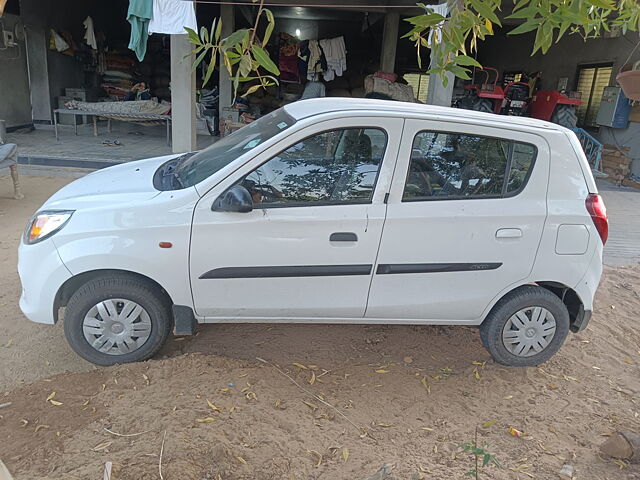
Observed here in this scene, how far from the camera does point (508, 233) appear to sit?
10.9 ft

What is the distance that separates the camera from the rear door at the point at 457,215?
3.25 meters

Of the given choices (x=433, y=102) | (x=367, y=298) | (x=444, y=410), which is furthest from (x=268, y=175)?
(x=433, y=102)

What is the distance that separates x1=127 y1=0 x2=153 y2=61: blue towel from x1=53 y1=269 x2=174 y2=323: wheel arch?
6.20 metres

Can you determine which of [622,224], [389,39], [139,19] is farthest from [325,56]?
[622,224]

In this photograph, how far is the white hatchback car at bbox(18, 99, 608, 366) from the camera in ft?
10.2

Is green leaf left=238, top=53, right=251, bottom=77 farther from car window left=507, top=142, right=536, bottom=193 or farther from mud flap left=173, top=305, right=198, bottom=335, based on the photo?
car window left=507, top=142, right=536, bottom=193

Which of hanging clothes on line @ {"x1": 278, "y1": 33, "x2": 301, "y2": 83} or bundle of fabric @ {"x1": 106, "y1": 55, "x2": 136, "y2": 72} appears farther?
bundle of fabric @ {"x1": 106, "y1": 55, "x2": 136, "y2": 72}

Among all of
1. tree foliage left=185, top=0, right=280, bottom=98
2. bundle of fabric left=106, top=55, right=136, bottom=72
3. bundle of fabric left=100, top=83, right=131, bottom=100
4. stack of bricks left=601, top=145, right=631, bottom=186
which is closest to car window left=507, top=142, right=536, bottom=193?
tree foliage left=185, top=0, right=280, bottom=98

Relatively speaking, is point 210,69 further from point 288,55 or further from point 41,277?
point 288,55

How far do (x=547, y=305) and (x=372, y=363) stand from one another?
4.32ft

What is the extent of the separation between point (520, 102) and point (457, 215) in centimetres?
1102

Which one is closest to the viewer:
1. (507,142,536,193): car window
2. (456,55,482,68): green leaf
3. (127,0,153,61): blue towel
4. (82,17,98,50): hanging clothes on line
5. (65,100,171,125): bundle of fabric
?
(456,55,482,68): green leaf

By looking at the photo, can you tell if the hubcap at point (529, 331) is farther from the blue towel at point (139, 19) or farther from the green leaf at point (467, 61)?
the blue towel at point (139, 19)


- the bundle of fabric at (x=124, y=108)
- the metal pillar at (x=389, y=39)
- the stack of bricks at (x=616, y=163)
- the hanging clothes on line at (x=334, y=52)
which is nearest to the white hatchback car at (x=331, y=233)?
the stack of bricks at (x=616, y=163)
